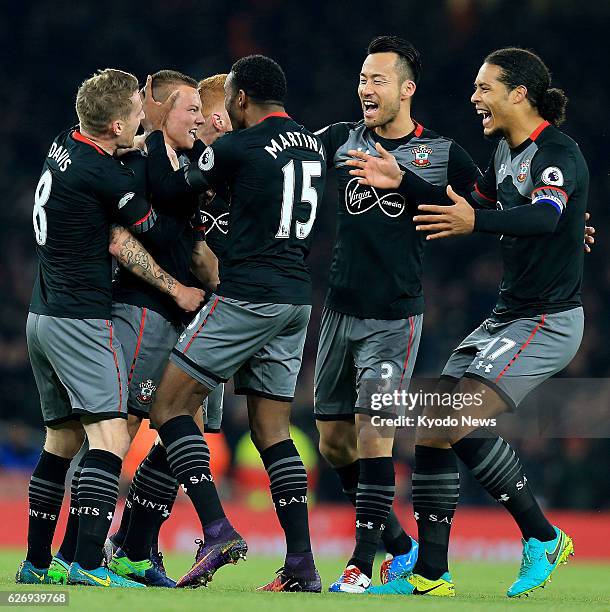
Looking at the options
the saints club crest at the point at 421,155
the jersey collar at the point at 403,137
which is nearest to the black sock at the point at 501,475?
the saints club crest at the point at 421,155

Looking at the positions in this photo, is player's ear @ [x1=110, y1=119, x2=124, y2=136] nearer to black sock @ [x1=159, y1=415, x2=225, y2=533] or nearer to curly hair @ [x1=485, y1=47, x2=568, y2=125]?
black sock @ [x1=159, y1=415, x2=225, y2=533]

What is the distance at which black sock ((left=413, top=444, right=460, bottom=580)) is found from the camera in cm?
547

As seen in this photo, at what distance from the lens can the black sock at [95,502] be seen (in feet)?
16.3

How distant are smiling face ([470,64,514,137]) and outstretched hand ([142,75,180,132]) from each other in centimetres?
137

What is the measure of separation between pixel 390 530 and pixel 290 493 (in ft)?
2.53

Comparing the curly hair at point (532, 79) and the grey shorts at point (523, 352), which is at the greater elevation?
the curly hair at point (532, 79)

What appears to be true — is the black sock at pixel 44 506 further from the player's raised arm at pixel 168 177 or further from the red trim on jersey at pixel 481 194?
the red trim on jersey at pixel 481 194

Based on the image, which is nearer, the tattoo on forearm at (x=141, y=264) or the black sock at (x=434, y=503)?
the tattoo on forearm at (x=141, y=264)

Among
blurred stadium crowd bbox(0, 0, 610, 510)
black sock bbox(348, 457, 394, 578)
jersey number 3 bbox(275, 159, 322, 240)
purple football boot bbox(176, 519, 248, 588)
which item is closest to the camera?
purple football boot bbox(176, 519, 248, 588)

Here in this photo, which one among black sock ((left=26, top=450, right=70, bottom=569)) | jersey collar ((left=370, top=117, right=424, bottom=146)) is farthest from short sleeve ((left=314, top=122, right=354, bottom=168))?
black sock ((left=26, top=450, right=70, bottom=569))

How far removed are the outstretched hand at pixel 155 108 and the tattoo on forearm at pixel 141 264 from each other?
64cm

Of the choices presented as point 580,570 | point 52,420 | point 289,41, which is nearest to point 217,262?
point 52,420

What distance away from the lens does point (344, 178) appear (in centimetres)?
588

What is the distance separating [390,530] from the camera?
5879 millimetres
